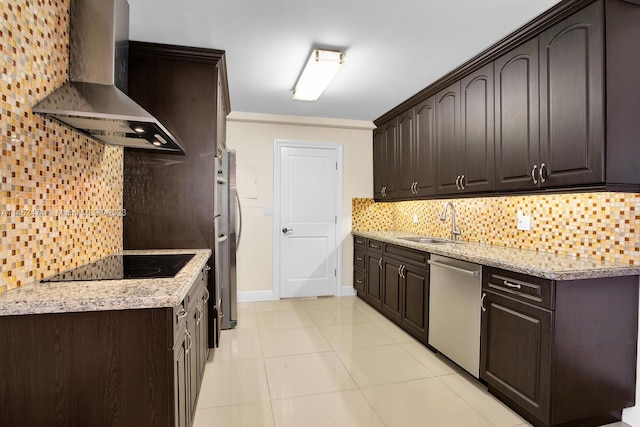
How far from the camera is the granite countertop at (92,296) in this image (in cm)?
115

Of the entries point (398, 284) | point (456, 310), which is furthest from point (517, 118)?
point (398, 284)

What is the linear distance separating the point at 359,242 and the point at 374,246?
0.49m

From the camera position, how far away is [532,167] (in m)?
2.14

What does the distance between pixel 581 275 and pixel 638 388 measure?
2.66 feet

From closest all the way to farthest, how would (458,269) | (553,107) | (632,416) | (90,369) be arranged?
(90,369)
(632,416)
(553,107)
(458,269)

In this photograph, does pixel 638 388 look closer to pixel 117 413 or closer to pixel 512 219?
pixel 512 219

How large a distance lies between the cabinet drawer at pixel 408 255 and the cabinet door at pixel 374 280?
0.88ft

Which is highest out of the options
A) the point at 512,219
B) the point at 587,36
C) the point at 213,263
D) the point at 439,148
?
the point at 587,36

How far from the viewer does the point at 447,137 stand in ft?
9.93

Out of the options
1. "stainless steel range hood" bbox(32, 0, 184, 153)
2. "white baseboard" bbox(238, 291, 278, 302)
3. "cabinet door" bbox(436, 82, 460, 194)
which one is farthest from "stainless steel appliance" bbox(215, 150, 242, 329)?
"cabinet door" bbox(436, 82, 460, 194)

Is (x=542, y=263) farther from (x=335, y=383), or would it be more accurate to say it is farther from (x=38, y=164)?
(x=38, y=164)

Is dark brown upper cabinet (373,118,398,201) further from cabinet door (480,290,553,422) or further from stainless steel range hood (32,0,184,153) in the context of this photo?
stainless steel range hood (32,0,184,153)

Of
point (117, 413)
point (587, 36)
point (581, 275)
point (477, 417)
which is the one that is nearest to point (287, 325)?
point (477, 417)

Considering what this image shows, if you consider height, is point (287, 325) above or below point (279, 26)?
below
